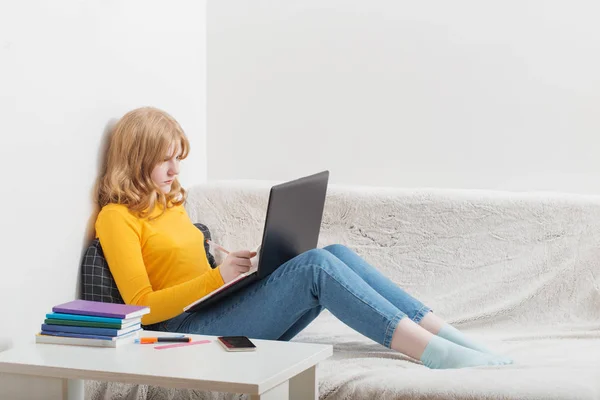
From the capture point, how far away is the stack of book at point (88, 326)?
1.65 meters

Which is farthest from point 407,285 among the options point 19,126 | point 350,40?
point 19,126

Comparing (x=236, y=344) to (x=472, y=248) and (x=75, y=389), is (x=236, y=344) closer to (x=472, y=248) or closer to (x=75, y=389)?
(x=75, y=389)

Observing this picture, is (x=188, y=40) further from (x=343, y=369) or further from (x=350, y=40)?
(x=343, y=369)

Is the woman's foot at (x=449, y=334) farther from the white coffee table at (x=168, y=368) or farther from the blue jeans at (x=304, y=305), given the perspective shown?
the white coffee table at (x=168, y=368)

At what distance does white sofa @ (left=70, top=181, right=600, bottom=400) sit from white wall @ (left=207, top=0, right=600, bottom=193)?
26cm

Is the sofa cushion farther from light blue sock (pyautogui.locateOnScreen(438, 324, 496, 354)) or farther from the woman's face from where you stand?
light blue sock (pyautogui.locateOnScreen(438, 324, 496, 354))

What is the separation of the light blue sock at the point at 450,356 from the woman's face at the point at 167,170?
0.85 meters

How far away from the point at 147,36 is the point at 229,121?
0.59 m

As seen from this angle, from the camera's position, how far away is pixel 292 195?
190cm

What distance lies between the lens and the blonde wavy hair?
212 centimetres

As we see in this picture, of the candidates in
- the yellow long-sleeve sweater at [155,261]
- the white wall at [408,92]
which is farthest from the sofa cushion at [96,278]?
the white wall at [408,92]

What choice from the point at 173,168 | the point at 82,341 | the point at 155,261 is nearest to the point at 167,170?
the point at 173,168

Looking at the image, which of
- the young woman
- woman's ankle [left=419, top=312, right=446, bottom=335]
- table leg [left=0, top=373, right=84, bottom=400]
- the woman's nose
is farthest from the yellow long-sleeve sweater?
woman's ankle [left=419, top=312, right=446, bottom=335]

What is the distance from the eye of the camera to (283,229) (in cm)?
192
